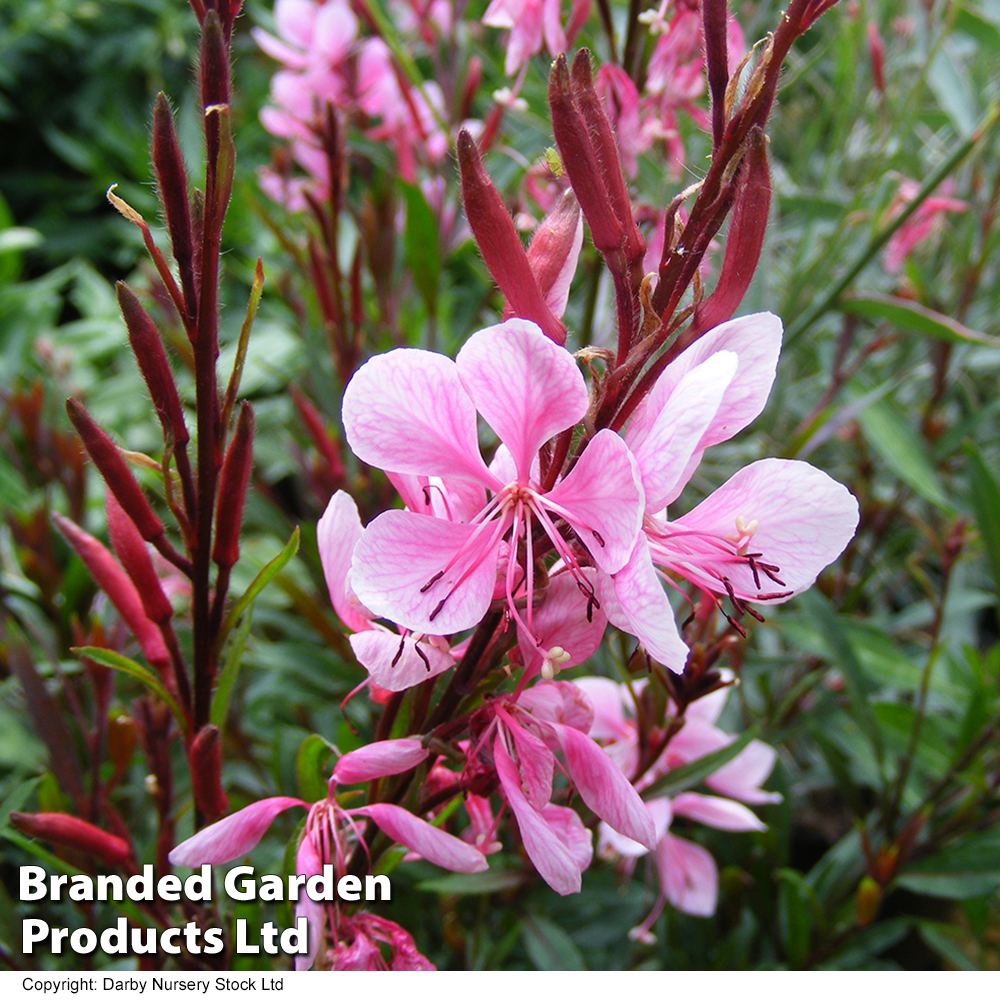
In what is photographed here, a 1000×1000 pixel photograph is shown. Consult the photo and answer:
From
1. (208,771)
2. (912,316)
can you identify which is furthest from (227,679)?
(912,316)

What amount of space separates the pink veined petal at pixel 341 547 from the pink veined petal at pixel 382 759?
0.21 feet

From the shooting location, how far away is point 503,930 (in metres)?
0.79

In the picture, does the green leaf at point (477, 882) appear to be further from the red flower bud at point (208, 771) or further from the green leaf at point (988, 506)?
the green leaf at point (988, 506)

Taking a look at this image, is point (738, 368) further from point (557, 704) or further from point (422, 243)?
point (422, 243)

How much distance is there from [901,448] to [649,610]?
736mm

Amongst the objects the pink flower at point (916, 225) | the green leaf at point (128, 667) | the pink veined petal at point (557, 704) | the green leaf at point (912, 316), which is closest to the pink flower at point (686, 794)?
the pink veined petal at point (557, 704)

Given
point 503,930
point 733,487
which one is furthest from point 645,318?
point 503,930

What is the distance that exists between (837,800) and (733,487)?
1.11m

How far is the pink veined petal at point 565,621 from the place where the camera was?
0.37 m

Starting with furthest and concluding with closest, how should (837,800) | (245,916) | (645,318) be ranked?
(837,800) < (245,916) < (645,318)

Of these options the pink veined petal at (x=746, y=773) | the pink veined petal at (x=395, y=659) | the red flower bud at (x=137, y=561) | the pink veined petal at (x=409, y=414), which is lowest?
the pink veined petal at (x=746, y=773)

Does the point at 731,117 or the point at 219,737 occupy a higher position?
the point at 731,117

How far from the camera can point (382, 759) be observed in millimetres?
382
